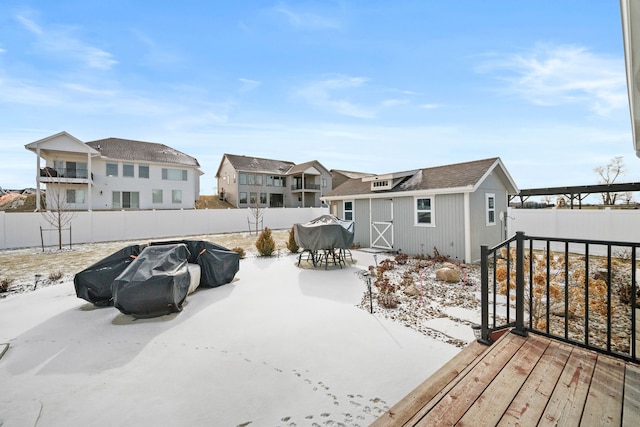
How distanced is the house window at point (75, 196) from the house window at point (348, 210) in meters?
22.0

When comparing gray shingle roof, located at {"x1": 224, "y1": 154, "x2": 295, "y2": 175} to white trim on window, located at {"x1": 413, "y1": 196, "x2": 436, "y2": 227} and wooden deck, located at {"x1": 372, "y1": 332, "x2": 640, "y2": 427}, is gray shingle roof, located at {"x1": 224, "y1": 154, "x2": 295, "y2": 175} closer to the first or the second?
white trim on window, located at {"x1": 413, "y1": 196, "x2": 436, "y2": 227}

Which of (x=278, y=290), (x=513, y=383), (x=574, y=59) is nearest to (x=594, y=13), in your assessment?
(x=574, y=59)

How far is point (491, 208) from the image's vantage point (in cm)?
1073

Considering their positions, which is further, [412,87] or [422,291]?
[412,87]

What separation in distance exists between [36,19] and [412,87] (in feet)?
31.9

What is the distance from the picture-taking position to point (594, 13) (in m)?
4.25

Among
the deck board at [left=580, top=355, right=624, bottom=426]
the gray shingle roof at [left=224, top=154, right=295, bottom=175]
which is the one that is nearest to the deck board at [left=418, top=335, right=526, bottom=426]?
the deck board at [left=580, top=355, right=624, bottom=426]

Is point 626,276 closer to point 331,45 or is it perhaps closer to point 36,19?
point 331,45

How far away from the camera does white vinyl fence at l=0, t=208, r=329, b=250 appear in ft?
45.1

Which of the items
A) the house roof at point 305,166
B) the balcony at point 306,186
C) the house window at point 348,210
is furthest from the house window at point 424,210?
the balcony at point 306,186

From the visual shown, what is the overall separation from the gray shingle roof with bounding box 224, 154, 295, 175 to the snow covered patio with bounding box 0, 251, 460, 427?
2577 cm

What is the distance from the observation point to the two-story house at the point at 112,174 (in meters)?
20.4

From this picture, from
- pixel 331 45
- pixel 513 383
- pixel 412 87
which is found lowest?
pixel 513 383

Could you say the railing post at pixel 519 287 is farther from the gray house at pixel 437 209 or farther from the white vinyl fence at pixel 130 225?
the white vinyl fence at pixel 130 225
